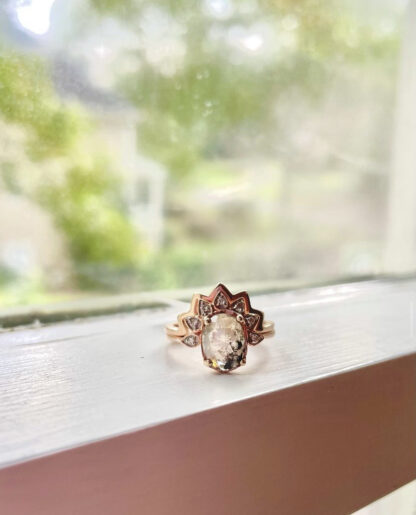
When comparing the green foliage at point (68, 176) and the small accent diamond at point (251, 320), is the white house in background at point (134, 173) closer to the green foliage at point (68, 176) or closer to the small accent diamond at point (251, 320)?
the green foliage at point (68, 176)

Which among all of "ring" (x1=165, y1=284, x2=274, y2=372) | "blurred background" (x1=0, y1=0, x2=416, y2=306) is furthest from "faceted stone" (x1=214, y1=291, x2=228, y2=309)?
"blurred background" (x1=0, y1=0, x2=416, y2=306)

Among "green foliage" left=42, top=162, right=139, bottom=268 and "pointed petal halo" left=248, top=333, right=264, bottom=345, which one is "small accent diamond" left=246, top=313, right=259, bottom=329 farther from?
"green foliage" left=42, top=162, right=139, bottom=268

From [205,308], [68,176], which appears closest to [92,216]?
[68,176]

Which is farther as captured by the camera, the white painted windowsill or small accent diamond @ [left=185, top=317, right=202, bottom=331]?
small accent diamond @ [left=185, top=317, right=202, bottom=331]

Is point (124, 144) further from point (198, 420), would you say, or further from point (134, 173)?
point (198, 420)

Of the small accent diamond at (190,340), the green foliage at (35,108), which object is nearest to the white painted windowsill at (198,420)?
the small accent diamond at (190,340)

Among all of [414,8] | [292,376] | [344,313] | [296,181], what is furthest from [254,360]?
[414,8]
